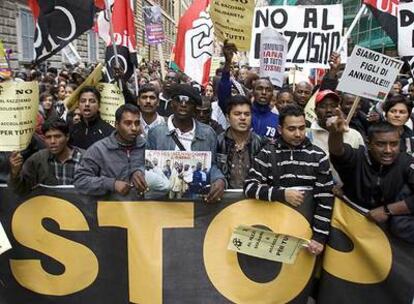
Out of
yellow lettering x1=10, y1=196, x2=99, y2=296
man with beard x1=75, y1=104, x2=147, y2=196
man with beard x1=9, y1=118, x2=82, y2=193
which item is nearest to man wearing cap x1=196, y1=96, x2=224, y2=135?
man with beard x1=75, y1=104, x2=147, y2=196

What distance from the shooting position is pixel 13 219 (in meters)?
3.47

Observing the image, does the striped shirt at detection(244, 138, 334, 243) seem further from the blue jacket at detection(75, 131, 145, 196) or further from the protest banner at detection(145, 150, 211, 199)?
the blue jacket at detection(75, 131, 145, 196)

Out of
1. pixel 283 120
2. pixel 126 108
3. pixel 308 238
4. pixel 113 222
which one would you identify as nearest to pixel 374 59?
pixel 283 120

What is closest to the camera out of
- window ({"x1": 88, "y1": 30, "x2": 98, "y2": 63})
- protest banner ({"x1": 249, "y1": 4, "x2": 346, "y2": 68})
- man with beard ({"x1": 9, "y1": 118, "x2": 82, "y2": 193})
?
man with beard ({"x1": 9, "y1": 118, "x2": 82, "y2": 193})

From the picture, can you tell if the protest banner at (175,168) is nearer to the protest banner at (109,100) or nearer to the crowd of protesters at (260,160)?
the crowd of protesters at (260,160)

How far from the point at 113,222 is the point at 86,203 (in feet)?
0.75

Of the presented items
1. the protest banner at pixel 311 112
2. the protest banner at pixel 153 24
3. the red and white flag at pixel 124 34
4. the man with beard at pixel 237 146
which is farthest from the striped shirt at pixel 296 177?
the protest banner at pixel 153 24

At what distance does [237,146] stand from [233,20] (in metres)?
2.31

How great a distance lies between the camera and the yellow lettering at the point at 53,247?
3.43 meters

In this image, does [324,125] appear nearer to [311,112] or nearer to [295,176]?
[311,112]

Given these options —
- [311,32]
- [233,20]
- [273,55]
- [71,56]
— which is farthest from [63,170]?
[311,32]

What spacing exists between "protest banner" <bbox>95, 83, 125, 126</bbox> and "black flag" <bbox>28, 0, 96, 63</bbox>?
0.60 m

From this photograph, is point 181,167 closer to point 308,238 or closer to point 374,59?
point 308,238

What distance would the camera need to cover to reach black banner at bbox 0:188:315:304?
132 inches
